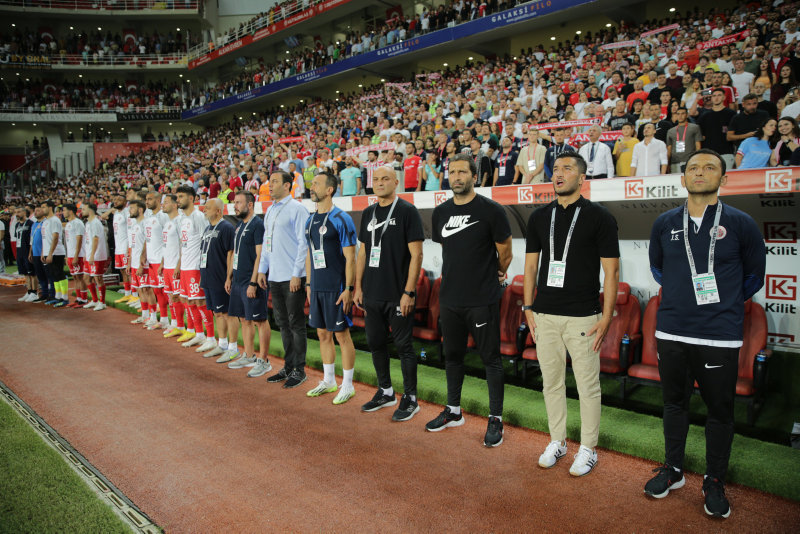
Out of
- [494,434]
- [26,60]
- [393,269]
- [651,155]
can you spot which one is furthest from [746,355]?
[26,60]

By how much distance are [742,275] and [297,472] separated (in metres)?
2.78

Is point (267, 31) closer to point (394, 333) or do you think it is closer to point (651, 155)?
point (651, 155)

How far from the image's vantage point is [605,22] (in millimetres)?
17469

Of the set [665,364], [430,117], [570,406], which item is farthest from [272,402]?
[430,117]

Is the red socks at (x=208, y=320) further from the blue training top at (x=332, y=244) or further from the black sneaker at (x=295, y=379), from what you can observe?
the blue training top at (x=332, y=244)

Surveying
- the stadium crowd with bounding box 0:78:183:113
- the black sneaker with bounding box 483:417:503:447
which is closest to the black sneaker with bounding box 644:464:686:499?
the black sneaker with bounding box 483:417:503:447

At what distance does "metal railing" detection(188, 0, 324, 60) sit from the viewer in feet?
88.4

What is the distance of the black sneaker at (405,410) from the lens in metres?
4.02

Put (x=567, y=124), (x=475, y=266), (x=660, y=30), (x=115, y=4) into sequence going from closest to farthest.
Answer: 1. (x=475, y=266)
2. (x=567, y=124)
3. (x=660, y=30)
4. (x=115, y=4)

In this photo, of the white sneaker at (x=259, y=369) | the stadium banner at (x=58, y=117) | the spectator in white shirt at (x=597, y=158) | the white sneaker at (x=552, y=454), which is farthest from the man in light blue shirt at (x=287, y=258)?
the stadium banner at (x=58, y=117)

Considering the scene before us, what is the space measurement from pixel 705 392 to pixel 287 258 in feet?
11.6

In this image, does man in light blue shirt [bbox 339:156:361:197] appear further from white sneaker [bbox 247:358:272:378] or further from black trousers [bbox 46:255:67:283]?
black trousers [bbox 46:255:67:283]

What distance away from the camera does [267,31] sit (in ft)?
92.6

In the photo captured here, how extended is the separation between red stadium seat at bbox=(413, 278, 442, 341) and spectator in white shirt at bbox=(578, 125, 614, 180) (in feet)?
8.07
